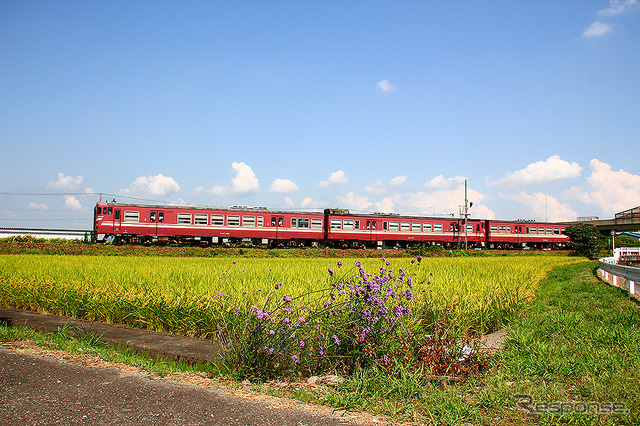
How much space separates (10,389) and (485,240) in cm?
4063

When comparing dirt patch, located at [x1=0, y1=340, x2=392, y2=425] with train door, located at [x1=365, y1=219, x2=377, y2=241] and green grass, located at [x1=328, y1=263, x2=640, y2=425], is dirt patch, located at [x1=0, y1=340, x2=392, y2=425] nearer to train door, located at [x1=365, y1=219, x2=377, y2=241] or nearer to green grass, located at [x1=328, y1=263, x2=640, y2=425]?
green grass, located at [x1=328, y1=263, x2=640, y2=425]

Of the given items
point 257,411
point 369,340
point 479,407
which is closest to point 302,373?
point 369,340

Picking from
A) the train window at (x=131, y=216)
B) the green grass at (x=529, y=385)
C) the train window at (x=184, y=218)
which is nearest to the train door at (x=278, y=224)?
the train window at (x=184, y=218)

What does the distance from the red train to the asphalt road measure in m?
25.4

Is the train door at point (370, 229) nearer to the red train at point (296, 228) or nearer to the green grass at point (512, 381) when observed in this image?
the red train at point (296, 228)

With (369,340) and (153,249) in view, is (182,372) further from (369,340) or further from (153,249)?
(153,249)

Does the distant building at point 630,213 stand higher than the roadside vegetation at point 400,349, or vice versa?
the distant building at point 630,213

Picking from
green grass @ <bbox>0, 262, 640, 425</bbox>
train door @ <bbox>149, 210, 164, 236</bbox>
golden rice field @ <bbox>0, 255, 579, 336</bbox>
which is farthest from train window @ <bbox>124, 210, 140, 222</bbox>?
green grass @ <bbox>0, 262, 640, 425</bbox>

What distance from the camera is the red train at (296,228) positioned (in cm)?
2730

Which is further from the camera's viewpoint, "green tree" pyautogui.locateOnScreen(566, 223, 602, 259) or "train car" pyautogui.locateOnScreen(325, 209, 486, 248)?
"green tree" pyautogui.locateOnScreen(566, 223, 602, 259)

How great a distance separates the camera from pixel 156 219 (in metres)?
27.7

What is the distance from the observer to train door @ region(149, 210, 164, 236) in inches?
1085

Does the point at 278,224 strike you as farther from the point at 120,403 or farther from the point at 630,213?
the point at 630,213

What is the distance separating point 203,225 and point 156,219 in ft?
10.0
